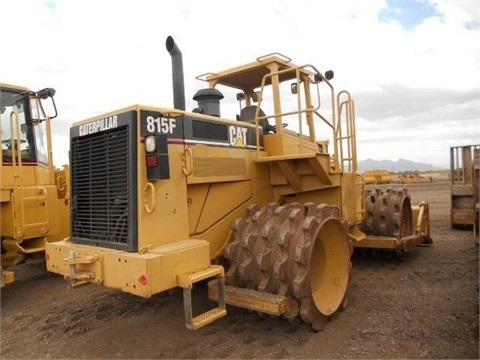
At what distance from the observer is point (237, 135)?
4938 millimetres

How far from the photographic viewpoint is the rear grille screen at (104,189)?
12.7ft

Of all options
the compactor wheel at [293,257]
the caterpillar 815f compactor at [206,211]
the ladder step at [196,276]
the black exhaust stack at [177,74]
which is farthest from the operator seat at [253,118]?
the ladder step at [196,276]

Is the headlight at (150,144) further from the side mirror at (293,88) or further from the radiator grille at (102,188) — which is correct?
the side mirror at (293,88)

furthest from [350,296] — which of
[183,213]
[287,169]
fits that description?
[183,213]

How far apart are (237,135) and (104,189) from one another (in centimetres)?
167

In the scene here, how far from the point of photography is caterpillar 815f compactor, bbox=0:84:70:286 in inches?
250

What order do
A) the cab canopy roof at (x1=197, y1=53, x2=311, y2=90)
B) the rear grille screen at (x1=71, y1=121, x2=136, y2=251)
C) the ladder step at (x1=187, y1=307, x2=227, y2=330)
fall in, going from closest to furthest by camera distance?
the ladder step at (x1=187, y1=307, x2=227, y2=330), the rear grille screen at (x1=71, y1=121, x2=136, y2=251), the cab canopy roof at (x1=197, y1=53, x2=311, y2=90)

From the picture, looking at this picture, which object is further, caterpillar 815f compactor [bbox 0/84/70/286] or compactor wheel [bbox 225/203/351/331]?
caterpillar 815f compactor [bbox 0/84/70/286]

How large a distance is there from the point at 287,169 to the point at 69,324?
10.7ft

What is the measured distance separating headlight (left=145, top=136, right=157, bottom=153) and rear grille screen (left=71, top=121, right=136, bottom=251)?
0.44 ft

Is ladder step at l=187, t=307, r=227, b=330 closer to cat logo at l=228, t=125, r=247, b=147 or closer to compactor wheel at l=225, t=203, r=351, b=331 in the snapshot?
compactor wheel at l=225, t=203, r=351, b=331

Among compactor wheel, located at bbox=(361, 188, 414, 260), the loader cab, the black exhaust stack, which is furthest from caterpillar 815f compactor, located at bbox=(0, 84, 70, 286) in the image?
compactor wheel, located at bbox=(361, 188, 414, 260)

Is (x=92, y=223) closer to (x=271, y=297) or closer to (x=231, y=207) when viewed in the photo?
(x=231, y=207)

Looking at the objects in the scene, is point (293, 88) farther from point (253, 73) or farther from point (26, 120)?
point (26, 120)
